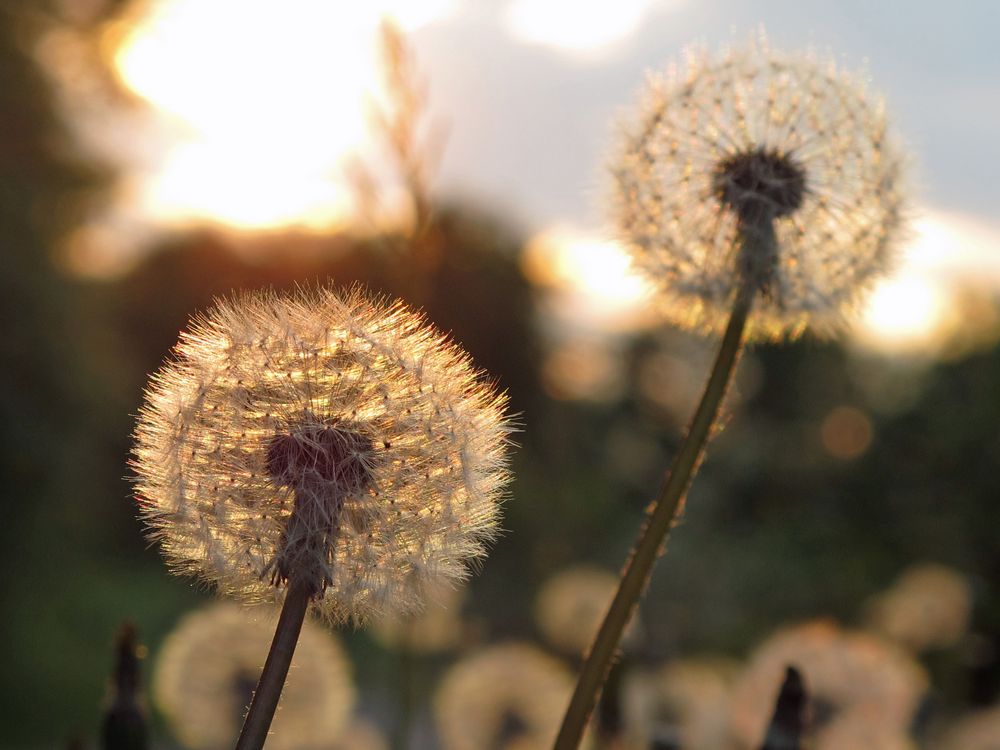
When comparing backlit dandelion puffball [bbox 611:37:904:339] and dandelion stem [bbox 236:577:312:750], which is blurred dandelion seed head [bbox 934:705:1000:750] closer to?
backlit dandelion puffball [bbox 611:37:904:339]

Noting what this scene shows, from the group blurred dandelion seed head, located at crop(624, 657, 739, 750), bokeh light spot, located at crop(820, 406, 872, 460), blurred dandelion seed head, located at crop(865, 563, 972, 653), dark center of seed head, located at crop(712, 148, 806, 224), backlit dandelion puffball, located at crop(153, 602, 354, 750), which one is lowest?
backlit dandelion puffball, located at crop(153, 602, 354, 750)

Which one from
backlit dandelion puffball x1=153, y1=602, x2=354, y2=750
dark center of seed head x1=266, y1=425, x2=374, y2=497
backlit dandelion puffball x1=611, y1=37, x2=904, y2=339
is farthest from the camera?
backlit dandelion puffball x1=153, y1=602, x2=354, y2=750

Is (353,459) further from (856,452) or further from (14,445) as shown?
(856,452)

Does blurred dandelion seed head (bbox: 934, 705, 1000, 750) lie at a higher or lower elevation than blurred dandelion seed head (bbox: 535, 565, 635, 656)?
lower

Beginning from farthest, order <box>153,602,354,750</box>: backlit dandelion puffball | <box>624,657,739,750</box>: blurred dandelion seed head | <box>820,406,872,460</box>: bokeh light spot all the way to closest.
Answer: <box>820,406,872,460</box>: bokeh light spot → <box>624,657,739,750</box>: blurred dandelion seed head → <box>153,602,354,750</box>: backlit dandelion puffball

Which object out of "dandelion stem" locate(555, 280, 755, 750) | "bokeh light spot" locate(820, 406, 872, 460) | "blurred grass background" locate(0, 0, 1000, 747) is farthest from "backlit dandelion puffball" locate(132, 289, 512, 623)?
"bokeh light spot" locate(820, 406, 872, 460)

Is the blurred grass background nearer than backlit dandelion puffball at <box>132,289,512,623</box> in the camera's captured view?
No

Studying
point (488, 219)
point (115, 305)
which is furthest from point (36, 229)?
point (488, 219)
